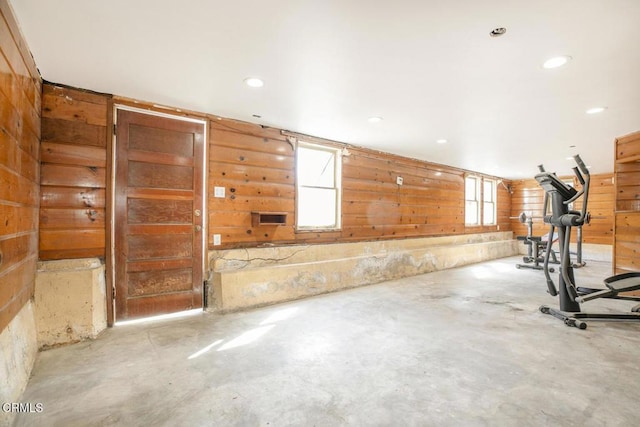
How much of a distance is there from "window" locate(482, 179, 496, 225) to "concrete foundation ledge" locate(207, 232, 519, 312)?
2484 millimetres

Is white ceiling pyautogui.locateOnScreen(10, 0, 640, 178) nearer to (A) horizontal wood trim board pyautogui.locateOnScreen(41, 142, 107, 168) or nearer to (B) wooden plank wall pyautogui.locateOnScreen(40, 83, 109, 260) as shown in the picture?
(B) wooden plank wall pyautogui.locateOnScreen(40, 83, 109, 260)

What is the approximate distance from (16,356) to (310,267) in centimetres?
300

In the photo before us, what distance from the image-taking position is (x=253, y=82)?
2.75 m

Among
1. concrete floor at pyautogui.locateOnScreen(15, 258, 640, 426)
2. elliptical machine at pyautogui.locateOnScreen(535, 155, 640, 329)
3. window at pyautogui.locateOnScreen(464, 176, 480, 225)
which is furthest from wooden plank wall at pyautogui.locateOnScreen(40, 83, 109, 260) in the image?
window at pyautogui.locateOnScreen(464, 176, 480, 225)

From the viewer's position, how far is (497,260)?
7.90 m

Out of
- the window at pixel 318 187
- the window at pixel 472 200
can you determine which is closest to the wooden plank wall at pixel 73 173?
the window at pixel 318 187

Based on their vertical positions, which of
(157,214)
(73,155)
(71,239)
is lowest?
(71,239)

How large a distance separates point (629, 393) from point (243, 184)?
3.97 m

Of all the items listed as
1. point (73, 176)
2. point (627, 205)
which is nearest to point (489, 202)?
point (627, 205)

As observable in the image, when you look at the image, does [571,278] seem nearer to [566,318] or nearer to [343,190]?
[566,318]

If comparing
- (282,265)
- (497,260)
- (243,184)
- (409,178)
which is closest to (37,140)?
(243,184)

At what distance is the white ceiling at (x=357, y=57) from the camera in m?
1.76

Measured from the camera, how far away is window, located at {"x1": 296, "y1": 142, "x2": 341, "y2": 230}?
4609mm

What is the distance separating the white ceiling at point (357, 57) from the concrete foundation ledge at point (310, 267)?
1.87m
